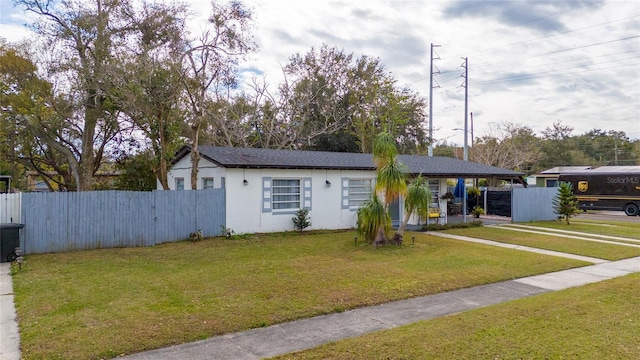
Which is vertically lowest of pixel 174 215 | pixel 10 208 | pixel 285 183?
pixel 174 215

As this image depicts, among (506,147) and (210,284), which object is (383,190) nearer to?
(210,284)

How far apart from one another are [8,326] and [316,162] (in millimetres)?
11724

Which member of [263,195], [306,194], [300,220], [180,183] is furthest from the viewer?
[180,183]

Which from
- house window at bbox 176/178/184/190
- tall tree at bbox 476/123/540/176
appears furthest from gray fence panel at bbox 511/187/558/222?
tall tree at bbox 476/123/540/176

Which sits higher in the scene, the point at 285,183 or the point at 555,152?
the point at 555,152

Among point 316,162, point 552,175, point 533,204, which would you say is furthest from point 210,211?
point 552,175

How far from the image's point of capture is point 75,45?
1584cm

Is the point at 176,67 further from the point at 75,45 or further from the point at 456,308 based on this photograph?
the point at 456,308

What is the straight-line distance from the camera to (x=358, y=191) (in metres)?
16.9

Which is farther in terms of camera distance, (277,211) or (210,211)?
(277,211)

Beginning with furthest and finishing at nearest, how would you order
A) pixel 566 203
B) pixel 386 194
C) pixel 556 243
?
pixel 566 203 < pixel 556 243 < pixel 386 194

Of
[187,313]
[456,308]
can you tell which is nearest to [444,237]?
[456,308]

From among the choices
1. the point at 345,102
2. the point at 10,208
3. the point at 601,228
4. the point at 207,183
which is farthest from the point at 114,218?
the point at 345,102

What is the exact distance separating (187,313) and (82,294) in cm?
229
